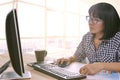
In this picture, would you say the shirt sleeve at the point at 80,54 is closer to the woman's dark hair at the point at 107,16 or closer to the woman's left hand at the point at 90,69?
the woman's dark hair at the point at 107,16

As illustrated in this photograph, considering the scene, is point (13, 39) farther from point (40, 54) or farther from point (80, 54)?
point (80, 54)

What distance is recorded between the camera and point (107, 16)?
1.68 m

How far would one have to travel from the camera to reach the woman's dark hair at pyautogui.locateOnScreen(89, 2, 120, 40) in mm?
1669

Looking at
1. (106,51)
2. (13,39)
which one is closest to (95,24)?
(106,51)

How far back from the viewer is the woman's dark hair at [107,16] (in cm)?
167

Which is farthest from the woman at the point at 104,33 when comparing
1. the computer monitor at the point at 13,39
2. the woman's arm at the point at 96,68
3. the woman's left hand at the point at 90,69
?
the computer monitor at the point at 13,39

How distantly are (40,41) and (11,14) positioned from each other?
332 cm

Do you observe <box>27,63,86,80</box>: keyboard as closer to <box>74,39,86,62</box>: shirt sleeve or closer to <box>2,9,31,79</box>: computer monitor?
<box>2,9,31,79</box>: computer monitor

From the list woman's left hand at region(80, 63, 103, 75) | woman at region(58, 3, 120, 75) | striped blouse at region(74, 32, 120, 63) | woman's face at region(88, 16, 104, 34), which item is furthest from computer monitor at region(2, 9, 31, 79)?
striped blouse at region(74, 32, 120, 63)

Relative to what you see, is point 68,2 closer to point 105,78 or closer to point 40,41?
point 40,41

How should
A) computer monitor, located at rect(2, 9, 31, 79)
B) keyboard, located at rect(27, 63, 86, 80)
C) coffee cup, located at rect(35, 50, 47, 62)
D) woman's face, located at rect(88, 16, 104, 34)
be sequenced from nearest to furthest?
computer monitor, located at rect(2, 9, 31, 79) → keyboard, located at rect(27, 63, 86, 80) → coffee cup, located at rect(35, 50, 47, 62) → woman's face, located at rect(88, 16, 104, 34)

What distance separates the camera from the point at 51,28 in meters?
4.45

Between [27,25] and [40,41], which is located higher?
[27,25]

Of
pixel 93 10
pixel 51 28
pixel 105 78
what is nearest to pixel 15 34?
pixel 105 78
